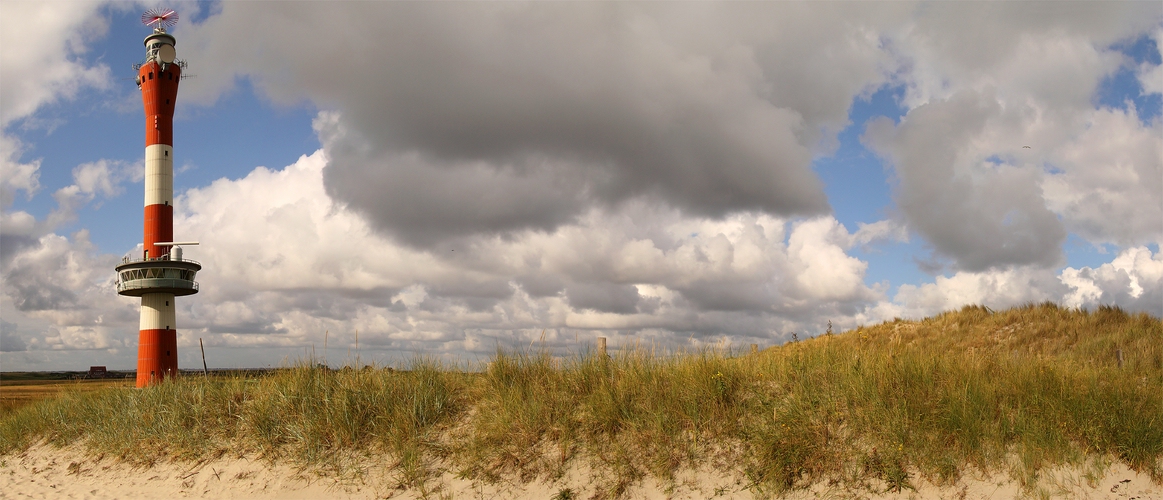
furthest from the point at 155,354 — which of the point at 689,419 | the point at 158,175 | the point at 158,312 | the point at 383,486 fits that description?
the point at 689,419

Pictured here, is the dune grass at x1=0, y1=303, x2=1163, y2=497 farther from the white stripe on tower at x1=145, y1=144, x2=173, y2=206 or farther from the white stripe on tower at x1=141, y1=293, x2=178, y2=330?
the white stripe on tower at x1=145, y1=144, x2=173, y2=206

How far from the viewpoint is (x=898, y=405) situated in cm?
980

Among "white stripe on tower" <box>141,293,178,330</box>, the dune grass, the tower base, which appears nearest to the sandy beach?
the dune grass

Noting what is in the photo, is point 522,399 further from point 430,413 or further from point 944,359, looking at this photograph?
point 944,359

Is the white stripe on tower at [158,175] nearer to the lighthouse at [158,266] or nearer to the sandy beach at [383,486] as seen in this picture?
the lighthouse at [158,266]

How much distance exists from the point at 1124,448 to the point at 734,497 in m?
5.90

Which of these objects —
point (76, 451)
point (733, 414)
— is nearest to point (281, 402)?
point (76, 451)

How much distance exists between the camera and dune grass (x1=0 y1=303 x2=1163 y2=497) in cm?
933

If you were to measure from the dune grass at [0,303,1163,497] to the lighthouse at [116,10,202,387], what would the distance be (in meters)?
30.9

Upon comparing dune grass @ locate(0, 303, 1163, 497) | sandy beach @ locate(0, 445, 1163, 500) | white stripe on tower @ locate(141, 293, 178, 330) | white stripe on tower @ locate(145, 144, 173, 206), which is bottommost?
sandy beach @ locate(0, 445, 1163, 500)

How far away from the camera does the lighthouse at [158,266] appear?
130 feet

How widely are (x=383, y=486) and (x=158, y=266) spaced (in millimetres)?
37721

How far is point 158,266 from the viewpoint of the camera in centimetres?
3984

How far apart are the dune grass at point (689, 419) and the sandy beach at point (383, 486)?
0.18 metres
